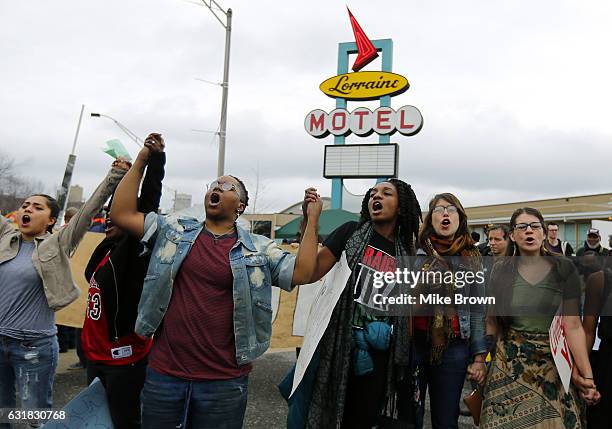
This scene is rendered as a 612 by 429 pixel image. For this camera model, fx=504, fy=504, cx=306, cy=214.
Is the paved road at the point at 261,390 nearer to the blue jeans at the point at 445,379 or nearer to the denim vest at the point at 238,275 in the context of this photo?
the blue jeans at the point at 445,379

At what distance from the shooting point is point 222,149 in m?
15.1

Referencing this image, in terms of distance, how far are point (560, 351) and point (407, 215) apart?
45.8 inches

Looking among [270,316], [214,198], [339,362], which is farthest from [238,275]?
[339,362]

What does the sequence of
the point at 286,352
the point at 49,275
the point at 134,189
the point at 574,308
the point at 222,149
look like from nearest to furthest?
the point at 134,189, the point at 574,308, the point at 49,275, the point at 286,352, the point at 222,149

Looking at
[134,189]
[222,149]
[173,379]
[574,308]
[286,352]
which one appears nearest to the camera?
[173,379]

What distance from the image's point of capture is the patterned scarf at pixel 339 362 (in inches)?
113

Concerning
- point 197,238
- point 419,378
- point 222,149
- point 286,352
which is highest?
point 222,149

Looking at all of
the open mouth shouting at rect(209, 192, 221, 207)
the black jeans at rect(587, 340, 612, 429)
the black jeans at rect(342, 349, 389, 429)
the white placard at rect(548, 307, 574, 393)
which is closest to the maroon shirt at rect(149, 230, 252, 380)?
the open mouth shouting at rect(209, 192, 221, 207)

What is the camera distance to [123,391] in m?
2.96

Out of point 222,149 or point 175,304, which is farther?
point 222,149

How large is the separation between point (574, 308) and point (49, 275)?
326 centimetres

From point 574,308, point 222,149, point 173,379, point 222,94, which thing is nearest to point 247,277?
point 173,379

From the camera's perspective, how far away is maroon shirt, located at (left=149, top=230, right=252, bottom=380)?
242 cm

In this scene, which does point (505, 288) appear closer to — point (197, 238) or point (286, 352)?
point (197, 238)
